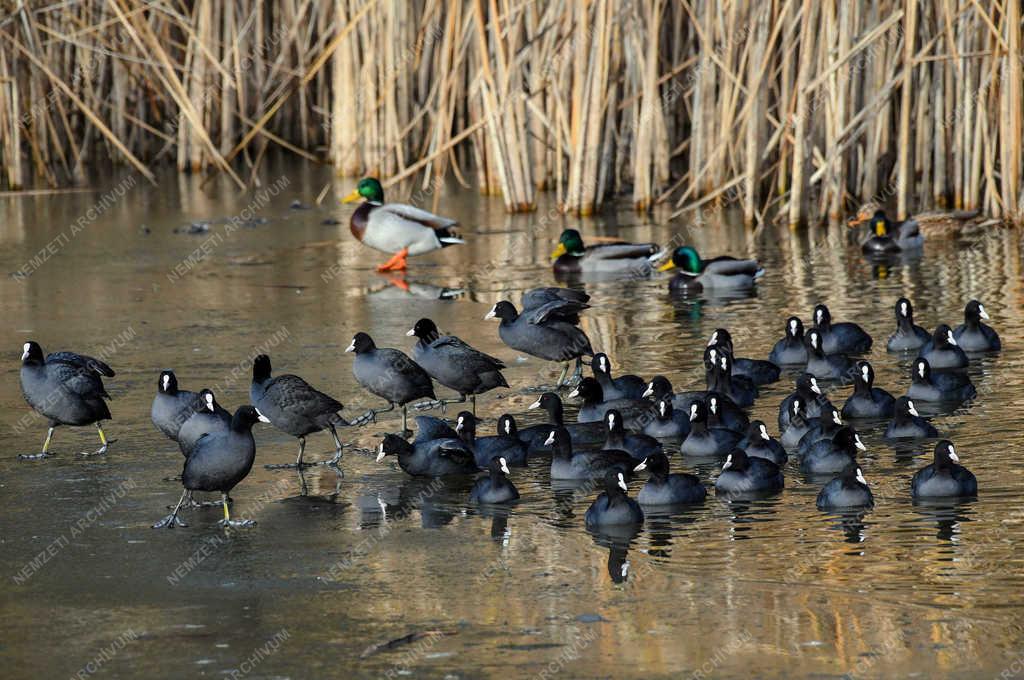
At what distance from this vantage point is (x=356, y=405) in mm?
10125

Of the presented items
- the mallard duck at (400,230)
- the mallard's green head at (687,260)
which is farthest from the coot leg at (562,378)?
the mallard duck at (400,230)

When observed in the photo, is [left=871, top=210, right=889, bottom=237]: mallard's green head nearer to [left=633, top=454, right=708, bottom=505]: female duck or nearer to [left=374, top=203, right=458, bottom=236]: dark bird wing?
[left=374, top=203, right=458, bottom=236]: dark bird wing

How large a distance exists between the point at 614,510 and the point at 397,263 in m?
9.13

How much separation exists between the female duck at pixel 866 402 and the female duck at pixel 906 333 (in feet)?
5.92

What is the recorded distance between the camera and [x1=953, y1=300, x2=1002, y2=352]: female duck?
1097 cm

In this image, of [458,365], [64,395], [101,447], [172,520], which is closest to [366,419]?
[458,365]

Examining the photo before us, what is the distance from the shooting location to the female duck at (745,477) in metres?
7.74

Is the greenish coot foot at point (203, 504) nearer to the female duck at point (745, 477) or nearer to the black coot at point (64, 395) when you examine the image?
the black coot at point (64, 395)

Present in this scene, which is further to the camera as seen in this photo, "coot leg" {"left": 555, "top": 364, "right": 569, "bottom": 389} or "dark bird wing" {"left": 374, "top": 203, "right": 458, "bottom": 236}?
"dark bird wing" {"left": 374, "top": 203, "right": 458, "bottom": 236}

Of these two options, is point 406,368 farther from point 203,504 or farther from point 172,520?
point 172,520

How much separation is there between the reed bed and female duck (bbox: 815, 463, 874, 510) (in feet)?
26.8

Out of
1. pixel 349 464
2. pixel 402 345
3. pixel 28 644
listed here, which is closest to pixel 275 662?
pixel 28 644

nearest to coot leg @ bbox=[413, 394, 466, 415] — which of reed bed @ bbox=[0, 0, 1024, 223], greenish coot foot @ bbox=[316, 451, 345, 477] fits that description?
greenish coot foot @ bbox=[316, 451, 345, 477]

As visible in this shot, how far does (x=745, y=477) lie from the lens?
777cm
